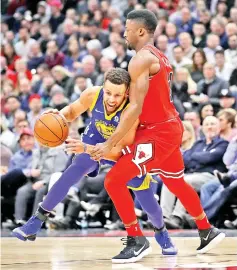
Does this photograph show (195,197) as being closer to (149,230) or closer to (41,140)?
(41,140)

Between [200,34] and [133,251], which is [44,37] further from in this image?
[133,251]

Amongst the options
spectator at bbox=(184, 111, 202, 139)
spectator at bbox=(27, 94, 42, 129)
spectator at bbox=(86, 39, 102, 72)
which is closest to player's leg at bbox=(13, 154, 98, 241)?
spectator at bbox=(184, 111, 202, 139)

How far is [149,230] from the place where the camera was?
9258 millimetres

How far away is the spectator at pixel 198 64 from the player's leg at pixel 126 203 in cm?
580

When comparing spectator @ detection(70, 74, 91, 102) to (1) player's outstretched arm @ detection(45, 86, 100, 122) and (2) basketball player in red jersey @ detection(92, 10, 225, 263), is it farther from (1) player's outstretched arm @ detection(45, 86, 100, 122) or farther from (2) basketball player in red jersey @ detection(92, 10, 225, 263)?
(2) basketball player in red jersey @ detection(92, 10, 225, 263)

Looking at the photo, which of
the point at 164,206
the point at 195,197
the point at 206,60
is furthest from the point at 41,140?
the point at 206,60

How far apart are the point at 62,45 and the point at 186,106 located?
5.57 metres

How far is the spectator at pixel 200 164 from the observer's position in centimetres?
923

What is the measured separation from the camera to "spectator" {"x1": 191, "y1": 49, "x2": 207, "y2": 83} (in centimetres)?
1148

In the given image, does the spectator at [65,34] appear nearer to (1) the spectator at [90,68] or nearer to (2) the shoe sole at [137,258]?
(1) the spectator at [90,68]

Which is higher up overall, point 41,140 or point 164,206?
point 41,140

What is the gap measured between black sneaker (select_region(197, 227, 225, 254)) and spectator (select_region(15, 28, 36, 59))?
10.3 metres

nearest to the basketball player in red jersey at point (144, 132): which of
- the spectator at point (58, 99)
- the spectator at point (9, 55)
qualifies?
the spectator at point (58, 99)

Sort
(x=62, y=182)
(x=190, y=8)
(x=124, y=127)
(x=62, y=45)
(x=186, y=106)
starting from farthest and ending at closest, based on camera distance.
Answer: (x=62, y=45) < (x=190, y=8) < (x=186, y=106) < (x=62, y=182) < (x=124, y=127)
